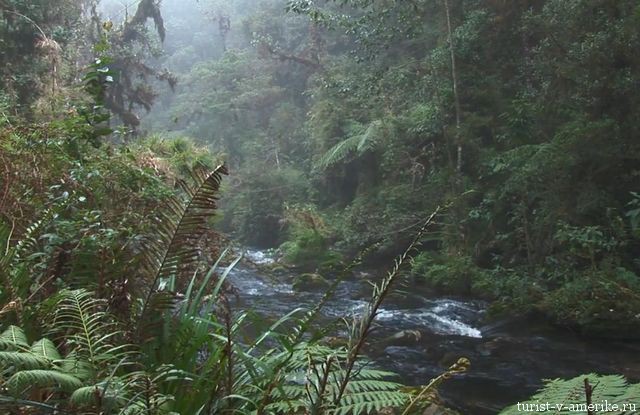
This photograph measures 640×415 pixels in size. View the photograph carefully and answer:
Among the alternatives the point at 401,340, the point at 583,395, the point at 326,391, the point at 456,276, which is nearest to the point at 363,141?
the point at 456,276

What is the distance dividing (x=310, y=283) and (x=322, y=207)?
24.3 feet

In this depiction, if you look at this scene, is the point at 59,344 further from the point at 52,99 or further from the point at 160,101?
the point at 160,101

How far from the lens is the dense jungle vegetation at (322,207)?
198 centimetres

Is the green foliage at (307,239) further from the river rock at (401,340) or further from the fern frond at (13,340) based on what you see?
the fern frond at (13,340)

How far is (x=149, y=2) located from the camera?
55.1 feet

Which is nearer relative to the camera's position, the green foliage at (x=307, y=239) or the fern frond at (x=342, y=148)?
the green foliage at (x=307, y=239)

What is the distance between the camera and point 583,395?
2.03m

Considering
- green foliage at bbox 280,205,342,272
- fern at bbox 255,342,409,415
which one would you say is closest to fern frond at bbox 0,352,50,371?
fern at bbox 255,342,409,415

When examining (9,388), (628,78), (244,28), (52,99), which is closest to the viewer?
(9,388)

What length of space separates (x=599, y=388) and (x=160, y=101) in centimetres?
3219

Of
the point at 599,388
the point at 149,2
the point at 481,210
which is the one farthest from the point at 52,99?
the point at 149,2

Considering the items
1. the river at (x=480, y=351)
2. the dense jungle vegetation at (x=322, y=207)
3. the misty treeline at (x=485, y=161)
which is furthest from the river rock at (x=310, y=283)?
the river at (x=480, y=351)

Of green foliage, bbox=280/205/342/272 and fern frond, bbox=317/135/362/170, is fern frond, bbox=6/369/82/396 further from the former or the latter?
fern frond, bbox=317/135/362/170

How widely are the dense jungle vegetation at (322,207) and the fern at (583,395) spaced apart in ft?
0.05
